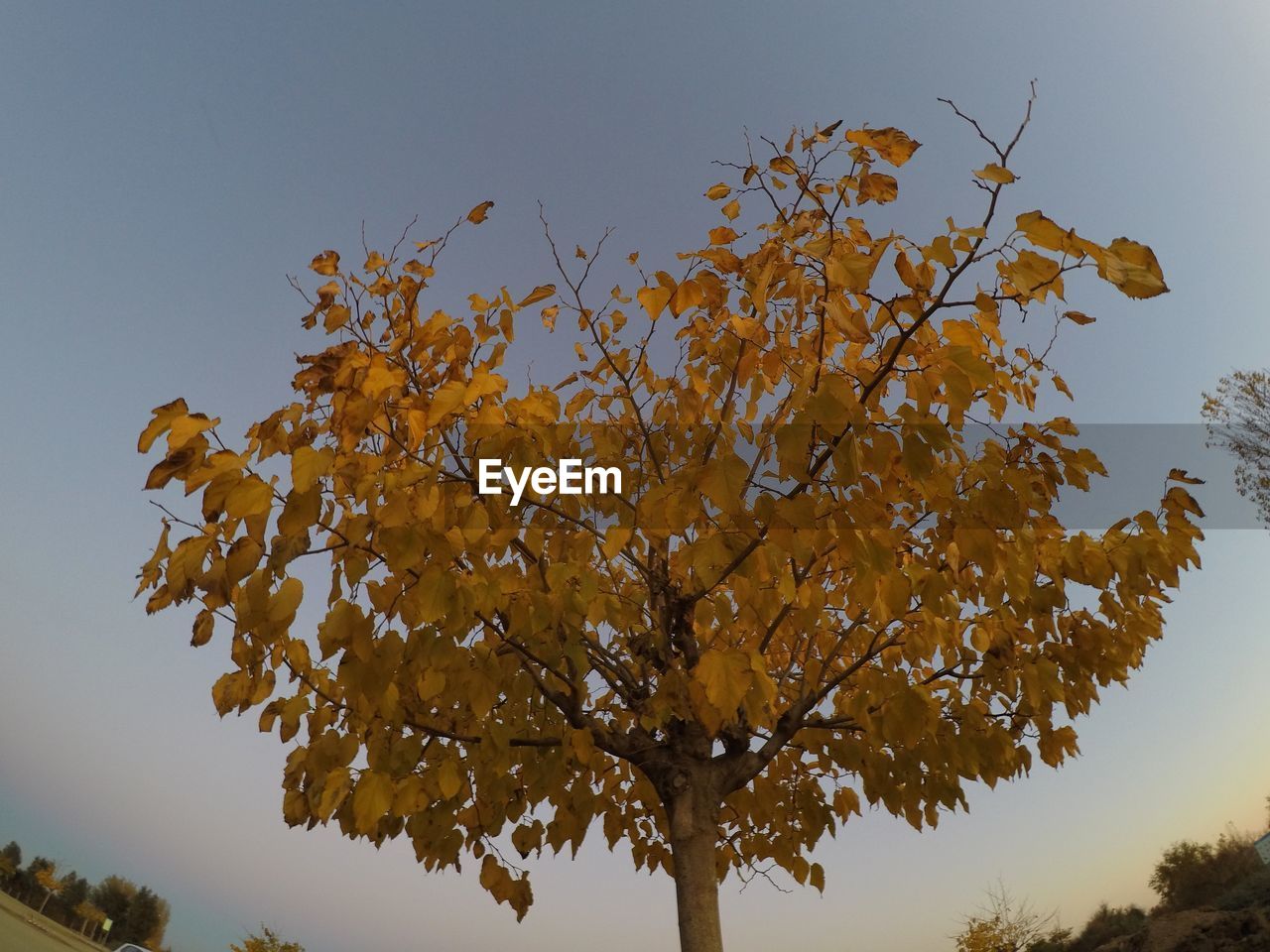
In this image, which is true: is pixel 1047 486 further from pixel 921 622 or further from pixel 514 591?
pixel 514 591

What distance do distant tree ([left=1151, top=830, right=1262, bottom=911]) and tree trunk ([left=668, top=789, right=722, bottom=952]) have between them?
22.6 metres

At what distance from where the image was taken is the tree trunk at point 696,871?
3.10 metres

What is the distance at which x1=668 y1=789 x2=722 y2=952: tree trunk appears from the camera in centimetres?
310

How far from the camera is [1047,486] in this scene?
2.99 metres

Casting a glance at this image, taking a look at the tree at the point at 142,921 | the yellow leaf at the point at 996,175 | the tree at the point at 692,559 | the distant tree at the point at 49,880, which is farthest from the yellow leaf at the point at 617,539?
the distant tree at the point at 49,880

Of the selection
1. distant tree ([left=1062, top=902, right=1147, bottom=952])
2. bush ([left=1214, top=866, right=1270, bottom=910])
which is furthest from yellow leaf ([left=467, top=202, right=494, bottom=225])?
distant tree ([left=1062, top=902, right=1147, bottom=952])

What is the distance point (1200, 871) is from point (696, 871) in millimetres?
24417

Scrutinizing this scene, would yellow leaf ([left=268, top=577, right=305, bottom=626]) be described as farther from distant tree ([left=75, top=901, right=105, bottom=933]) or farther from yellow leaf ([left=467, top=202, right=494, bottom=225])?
distant tree ([left=75, top=901, right=105, bottom=933])

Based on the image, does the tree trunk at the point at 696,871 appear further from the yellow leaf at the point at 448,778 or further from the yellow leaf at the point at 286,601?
the yellow leaf at the point at 286,601

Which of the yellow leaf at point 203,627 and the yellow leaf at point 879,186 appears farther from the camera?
the yellow leaf at point 879,186

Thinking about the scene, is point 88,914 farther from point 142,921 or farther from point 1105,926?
point 1105,926

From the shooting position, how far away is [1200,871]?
2003 cm

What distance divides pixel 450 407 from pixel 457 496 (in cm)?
62

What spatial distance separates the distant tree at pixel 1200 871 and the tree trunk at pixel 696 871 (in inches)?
891
